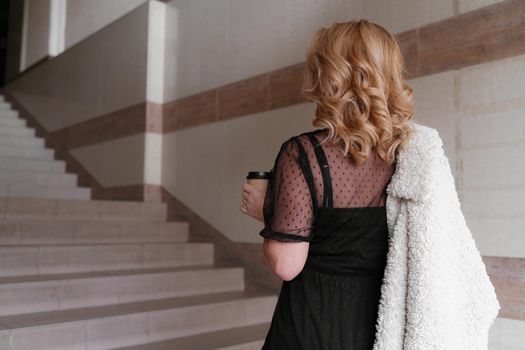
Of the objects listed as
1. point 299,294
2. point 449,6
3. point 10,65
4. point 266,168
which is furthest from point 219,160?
point 10,65

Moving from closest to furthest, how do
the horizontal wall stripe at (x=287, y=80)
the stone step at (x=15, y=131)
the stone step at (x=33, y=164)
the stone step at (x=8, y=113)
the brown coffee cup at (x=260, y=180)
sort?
the brown coffee cup at (x=260, y=180) < the horizontal wall stripe at (x=287, y=80) < the stone step at (x=33, y=164) < the stone step at (x=15, y=131) < the stone step at (x=8, y=113)

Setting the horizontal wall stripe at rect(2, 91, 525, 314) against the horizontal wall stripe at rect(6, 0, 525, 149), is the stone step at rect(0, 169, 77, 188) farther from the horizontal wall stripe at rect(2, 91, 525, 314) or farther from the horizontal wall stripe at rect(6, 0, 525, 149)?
the horizontal wall stripe at rect(6, 0, 525, 149)

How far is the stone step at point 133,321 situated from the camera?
108 inches

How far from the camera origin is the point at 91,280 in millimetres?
3385

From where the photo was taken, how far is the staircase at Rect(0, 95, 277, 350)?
299 centimetres

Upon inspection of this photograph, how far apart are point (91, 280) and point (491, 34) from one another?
2856mm

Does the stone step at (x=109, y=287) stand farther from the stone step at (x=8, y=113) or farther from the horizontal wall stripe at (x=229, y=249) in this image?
the stone step at (x=8, y=113)

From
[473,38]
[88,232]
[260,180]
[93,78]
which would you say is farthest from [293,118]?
[93,78]

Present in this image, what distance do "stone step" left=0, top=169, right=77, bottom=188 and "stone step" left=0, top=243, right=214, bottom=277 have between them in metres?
2.03

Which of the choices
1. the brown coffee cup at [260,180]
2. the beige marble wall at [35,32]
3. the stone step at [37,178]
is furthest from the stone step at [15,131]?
the brown coffee cup at [260,180]

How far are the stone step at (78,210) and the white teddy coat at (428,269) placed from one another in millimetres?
3791

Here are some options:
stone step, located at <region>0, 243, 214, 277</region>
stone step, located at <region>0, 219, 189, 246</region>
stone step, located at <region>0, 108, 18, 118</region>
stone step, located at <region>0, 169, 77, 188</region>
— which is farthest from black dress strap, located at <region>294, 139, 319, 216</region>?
stone step, located at <region>0, 108, 18, 118</region>

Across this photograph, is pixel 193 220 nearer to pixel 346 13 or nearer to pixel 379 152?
pixel 346 13

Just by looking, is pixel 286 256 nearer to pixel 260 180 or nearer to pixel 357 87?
pixel 260 180
